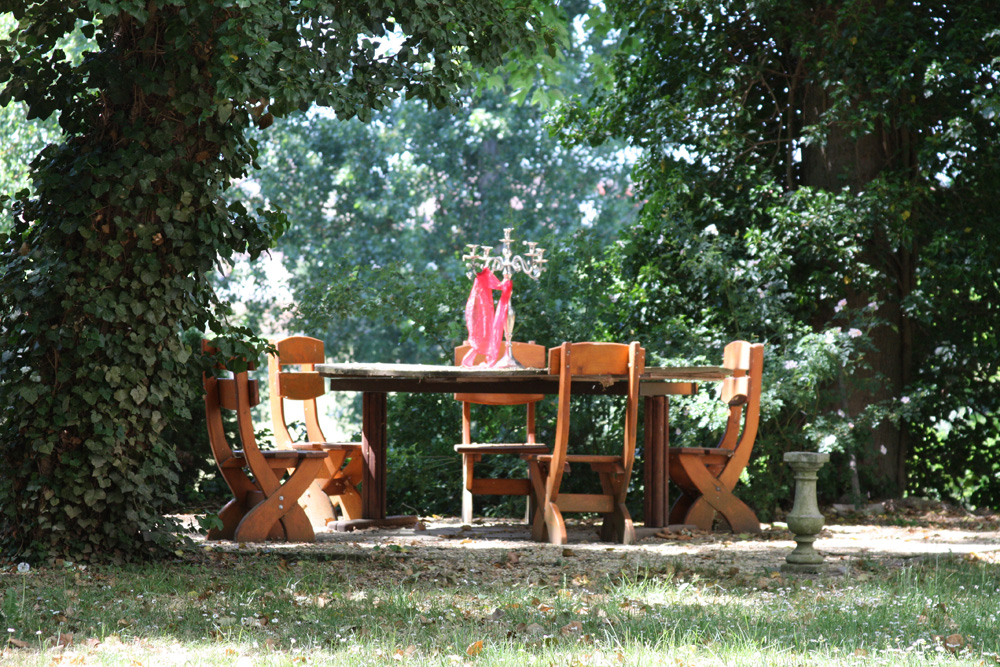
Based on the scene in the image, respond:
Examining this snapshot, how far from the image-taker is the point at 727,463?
261 inches

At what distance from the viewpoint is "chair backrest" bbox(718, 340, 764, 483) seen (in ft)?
20.4

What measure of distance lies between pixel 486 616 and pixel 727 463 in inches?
134

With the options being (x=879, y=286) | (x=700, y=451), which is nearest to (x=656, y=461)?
(x=700, y=451)

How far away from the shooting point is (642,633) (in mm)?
3283

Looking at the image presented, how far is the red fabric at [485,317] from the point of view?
641 cm

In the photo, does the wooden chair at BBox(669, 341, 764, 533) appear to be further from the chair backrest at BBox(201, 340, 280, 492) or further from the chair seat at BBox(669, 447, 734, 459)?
the chair backrest at BBox(201, 340, 280, 492)

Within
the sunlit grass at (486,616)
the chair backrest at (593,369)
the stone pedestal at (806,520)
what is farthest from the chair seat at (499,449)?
the stone pedestal at (806,520)

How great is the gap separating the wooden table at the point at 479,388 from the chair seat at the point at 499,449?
489 millimetres

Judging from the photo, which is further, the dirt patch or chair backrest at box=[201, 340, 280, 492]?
chair backrest at box=[201, 340, 280, 492]

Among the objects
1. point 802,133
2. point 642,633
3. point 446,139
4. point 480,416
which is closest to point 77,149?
point 642,633

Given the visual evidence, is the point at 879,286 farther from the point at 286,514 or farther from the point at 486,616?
the point at 486,616

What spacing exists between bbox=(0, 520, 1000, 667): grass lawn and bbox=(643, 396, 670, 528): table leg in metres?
1.56

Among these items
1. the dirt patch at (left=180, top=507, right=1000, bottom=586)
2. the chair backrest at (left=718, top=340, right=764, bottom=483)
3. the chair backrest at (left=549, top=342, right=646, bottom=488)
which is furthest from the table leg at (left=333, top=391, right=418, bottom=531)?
the chair backrest at (left=718, top=340, right=764, bottom=483)

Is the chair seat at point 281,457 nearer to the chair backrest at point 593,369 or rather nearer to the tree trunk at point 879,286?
the chair backrest at point 593,369
